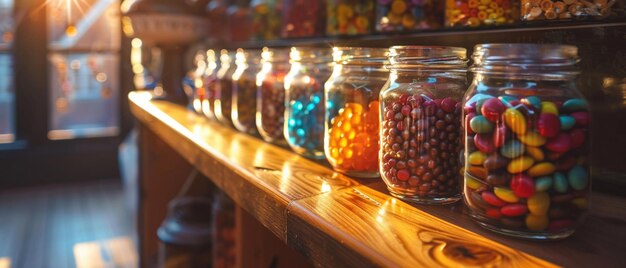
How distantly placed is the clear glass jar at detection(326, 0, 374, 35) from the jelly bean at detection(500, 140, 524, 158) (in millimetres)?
542

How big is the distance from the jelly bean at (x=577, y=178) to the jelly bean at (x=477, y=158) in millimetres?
77

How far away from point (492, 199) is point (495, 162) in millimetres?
36

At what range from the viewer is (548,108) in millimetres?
440

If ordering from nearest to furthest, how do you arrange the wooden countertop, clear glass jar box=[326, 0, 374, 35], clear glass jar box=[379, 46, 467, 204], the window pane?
the wooden countertop
clear glass jar box=[379, 46, 467, 204]
clear glass jar box=[326, 0, 374, 35]
the window pane

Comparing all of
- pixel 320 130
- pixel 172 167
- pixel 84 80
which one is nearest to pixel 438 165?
pixel 320 130

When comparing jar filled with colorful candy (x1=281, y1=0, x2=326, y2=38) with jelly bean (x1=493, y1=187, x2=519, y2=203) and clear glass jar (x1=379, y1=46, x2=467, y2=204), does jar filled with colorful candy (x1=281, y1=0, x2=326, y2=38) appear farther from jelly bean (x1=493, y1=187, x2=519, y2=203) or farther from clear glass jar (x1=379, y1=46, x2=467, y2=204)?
jelly bean (x1=493, y1=187, x2=519, y2=203)

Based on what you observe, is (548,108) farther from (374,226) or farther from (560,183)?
(374,226)

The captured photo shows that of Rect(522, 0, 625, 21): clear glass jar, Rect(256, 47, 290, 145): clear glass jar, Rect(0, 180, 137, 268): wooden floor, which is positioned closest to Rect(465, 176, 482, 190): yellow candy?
Rect(522, 0, 625, 21): clear glass jar

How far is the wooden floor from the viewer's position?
2.11 metres

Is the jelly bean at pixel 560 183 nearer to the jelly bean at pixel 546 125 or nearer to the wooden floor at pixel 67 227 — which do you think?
the jelly bean at pixel 546 125

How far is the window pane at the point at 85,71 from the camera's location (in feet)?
11.3

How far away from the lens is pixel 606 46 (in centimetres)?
62

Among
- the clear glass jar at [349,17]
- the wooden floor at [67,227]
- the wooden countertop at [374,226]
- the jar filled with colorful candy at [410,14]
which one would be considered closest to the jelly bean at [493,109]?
the wooden countertop at [374,226]

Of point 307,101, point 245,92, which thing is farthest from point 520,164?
point 245,92
